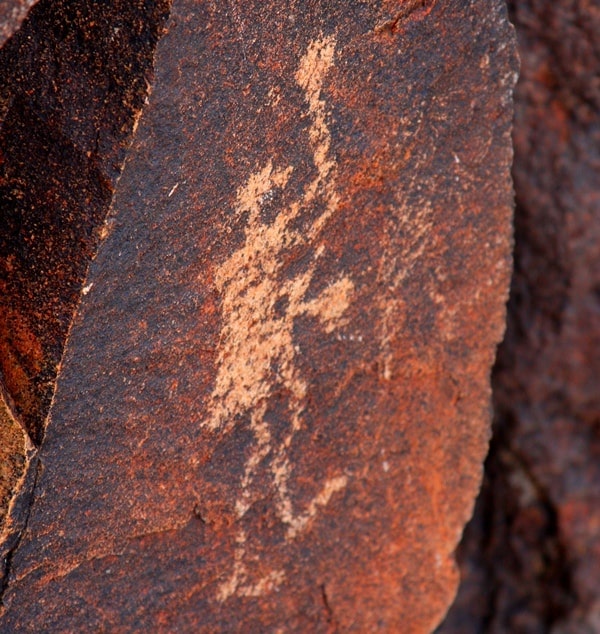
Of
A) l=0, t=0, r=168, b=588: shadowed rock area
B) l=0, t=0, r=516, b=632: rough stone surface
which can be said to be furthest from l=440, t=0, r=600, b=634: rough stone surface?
l=0, t=0, r=168, b=588: shadowed rock area

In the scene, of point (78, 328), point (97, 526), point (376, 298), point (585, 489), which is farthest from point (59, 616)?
point (585, 489)

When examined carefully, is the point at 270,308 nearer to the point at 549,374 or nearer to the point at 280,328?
the point at 280,328

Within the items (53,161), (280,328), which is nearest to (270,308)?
(280,328)

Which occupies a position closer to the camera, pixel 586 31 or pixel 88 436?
pixel 88 436

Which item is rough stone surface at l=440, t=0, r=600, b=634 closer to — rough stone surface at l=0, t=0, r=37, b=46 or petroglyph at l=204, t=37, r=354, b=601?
petroglyph at l=204, t=37, r=354, b=601

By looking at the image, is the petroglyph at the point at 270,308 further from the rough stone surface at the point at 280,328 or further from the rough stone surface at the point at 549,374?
the rough stone surface at the point at 549,374

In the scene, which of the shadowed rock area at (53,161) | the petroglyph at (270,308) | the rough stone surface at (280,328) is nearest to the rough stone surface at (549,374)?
the rough stone surface at (280,328)

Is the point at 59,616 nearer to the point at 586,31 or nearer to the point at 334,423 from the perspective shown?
the point at 334,423
